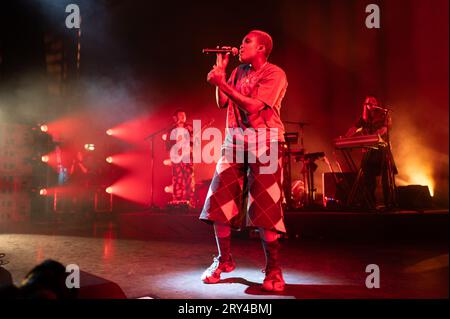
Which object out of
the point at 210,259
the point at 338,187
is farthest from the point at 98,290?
Answer: the point at 338,187

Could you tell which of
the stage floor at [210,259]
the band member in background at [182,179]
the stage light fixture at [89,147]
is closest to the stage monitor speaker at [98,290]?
the stage floor at [210,259]

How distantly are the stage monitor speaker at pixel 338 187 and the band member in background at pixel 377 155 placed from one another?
54 centimetres

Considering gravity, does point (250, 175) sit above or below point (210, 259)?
above

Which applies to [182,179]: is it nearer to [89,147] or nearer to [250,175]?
[89,147]

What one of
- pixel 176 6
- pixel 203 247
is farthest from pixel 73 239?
pixel 176 6

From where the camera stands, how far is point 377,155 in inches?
199

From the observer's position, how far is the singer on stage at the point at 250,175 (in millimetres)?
2189

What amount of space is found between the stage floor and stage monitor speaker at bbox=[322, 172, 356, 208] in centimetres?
188

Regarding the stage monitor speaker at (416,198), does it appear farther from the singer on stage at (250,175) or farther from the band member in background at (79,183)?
the band member in background at (79,183)

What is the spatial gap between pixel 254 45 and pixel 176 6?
5921 millimetres

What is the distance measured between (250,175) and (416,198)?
159 inches

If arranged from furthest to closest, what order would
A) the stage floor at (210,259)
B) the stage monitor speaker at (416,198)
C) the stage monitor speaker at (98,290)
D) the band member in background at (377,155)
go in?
the stage monitor speaker at (416,198) → the band member in background at (377,155) → the stage floor at (210,259) → the stage monitor speaker at (98,290)

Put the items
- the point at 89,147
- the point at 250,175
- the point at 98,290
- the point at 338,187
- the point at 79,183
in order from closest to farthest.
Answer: the point at 98,290 < the point at 250,175 < the point at 338,187 < the point at 79,183 < the point at 89,147
